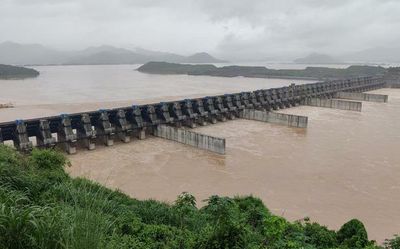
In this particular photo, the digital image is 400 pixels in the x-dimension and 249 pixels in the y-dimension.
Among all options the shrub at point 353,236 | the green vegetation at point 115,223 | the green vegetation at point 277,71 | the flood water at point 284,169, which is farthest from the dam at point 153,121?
the green vegetation at point 277,71

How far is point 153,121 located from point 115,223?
22963 mm

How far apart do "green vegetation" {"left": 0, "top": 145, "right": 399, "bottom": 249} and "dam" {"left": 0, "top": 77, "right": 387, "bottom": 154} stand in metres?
10.2

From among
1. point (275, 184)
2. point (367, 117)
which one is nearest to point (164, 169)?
point (275, 184)

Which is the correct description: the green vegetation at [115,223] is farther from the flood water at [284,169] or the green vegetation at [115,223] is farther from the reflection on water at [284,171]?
the reflection on water at [284,171]

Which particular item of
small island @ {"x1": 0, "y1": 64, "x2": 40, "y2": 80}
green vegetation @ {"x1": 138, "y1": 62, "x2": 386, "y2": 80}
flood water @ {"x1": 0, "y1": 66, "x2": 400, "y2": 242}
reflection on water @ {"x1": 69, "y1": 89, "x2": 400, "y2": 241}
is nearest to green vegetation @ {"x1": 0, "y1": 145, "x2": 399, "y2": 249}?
flood water @ {"x1": 0, "y1": 66, "x2": 400, "y2": 242}

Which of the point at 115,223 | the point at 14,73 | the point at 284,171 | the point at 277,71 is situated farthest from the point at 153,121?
the point at 277,71

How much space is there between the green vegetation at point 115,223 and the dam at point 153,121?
10.2 m

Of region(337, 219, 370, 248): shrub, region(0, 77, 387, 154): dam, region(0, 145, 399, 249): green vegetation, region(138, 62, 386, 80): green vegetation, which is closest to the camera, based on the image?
region(0, 145, 399, 249): green vegetation

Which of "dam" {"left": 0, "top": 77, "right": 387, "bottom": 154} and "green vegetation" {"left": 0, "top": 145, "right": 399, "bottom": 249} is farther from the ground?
"green vegetation" {"left": 0, "top": 145, "right": 399, "bottom": 249}

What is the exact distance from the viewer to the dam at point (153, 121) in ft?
79.2

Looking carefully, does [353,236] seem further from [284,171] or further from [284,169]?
[284,169]

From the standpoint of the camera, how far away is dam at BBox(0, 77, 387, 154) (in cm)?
2414

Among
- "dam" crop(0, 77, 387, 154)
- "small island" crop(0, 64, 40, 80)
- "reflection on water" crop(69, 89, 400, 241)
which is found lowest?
"reflection on water" crop(69, 89, 400, 241)

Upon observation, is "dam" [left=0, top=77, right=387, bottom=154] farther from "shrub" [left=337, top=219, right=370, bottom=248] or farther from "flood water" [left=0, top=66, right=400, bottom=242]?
"shrub" [left=337, top=219, right=370, bottom=248]
